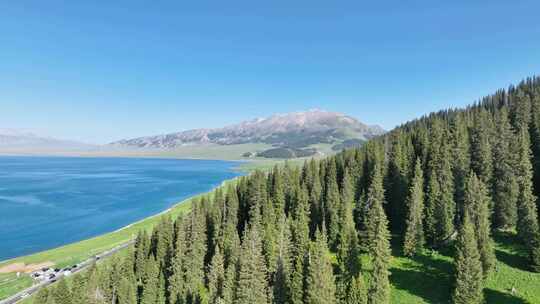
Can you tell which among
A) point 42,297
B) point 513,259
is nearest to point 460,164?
point 513,259

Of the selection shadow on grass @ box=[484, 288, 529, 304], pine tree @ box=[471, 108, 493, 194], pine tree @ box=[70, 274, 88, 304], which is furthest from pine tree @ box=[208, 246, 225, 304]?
pine tree @ box=[471, 108, 493, 194]

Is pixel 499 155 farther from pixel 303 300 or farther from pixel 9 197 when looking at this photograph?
pixel 9 197

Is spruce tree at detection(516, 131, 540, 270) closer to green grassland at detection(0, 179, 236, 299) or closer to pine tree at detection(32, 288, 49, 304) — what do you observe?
green grassland at detection(0, 179, 236, 299)

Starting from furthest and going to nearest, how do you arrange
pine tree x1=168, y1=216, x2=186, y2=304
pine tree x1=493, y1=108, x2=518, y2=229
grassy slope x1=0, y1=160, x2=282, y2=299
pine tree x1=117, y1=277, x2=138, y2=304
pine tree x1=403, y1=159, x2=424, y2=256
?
grassy slope x1=0, y1=160, x2=282, y2=299 < pine tree x1=493, y1=108, x2=518, y2=229 < pine tree x1=168, y1=216, x2=186, y2=304 < pine tree x1=117, y1=277, x2=138, y2=304 < pine tree x1=403, y1=159, x2=424, y2=256

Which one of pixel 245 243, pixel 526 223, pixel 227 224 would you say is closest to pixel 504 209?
pixel 526 223

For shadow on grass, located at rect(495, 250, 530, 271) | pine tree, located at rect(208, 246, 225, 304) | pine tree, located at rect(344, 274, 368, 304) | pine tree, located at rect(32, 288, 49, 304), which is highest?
shadow on grass, located at rect(495, 250, 530, 271)

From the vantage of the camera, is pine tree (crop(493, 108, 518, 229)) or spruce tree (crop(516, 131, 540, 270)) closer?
spruce tree (crop(516, 131, 540, 270))
